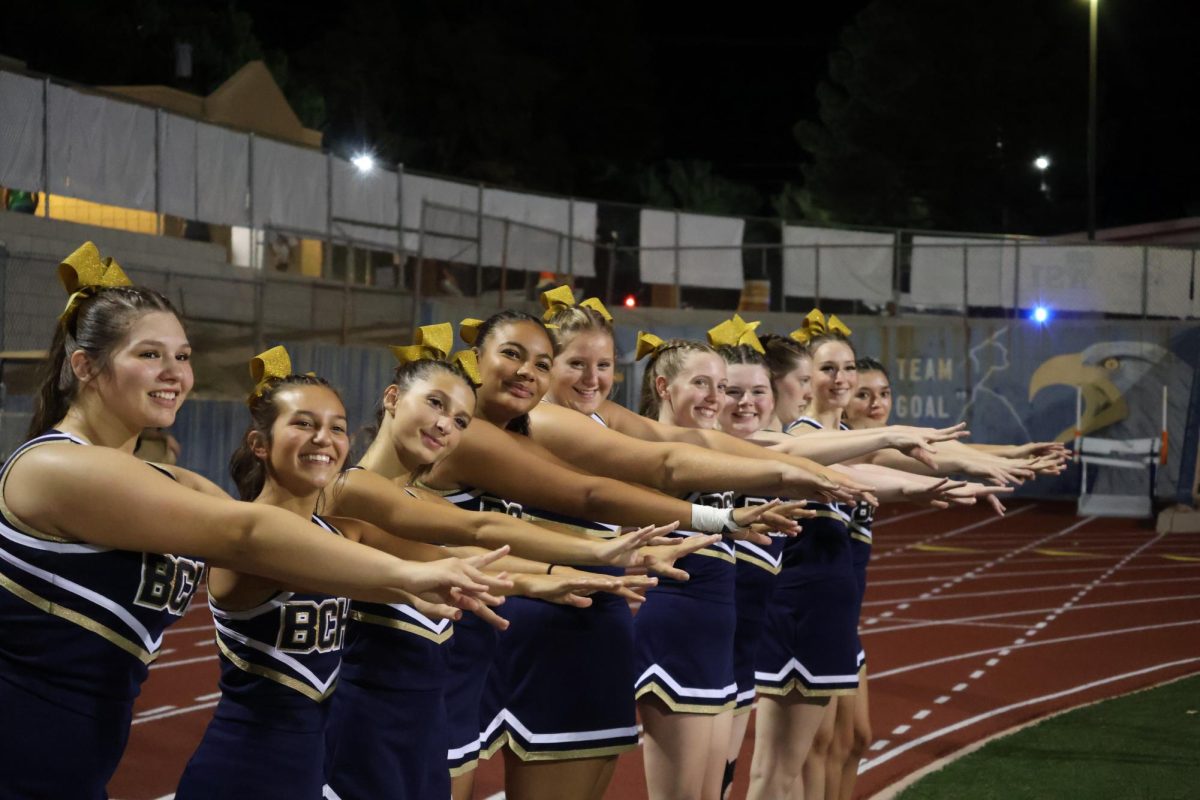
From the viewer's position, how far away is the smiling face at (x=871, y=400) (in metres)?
6.77

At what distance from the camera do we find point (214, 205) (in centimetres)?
1783

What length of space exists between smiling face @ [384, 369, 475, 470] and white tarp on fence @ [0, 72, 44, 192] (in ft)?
39.7

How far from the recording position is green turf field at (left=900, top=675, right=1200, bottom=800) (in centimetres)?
708

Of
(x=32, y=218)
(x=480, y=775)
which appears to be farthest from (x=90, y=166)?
(x=480, y=775)

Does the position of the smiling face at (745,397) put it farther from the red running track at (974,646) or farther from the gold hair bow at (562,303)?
the red running track at (974,646)

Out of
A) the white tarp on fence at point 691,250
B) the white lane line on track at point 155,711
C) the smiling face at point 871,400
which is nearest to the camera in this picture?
the smiling face at point 871,400

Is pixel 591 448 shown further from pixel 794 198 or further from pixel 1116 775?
pixel 794 198

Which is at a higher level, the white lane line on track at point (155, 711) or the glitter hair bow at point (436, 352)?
the glitter hair bow at point (436, 352)

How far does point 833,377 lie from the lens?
20.2ft

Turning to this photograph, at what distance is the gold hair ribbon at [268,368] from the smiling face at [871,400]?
363 centimetres

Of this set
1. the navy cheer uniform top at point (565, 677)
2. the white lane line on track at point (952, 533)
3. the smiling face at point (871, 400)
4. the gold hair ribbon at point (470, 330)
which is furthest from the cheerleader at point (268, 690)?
the white lane line on track at point (952, 533)

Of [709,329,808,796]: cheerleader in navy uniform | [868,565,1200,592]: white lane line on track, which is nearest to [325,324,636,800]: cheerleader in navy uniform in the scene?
[709,329,808,796]: cheerleader in navy uniform

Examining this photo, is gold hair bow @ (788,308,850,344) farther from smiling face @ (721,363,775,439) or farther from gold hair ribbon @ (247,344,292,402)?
gold hair ribbon @ (247,344,292,402)

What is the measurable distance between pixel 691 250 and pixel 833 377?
19538 millimetres
